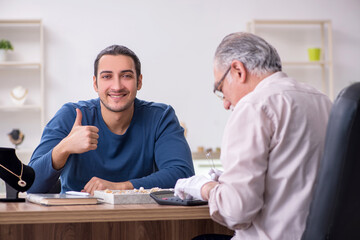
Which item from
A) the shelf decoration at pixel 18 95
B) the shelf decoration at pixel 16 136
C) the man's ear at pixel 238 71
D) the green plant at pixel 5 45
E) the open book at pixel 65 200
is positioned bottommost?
the shelf decoration at pixel 16 136

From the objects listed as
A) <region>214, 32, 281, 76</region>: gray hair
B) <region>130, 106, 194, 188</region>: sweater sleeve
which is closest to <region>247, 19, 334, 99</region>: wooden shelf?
<region>130, 106, 194, 188</region>: sweater sleeve

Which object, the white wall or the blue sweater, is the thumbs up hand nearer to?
the blue sweater

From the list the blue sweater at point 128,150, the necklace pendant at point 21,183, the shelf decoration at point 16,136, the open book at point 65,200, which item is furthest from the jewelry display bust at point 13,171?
the shelf decoration at point 16,136

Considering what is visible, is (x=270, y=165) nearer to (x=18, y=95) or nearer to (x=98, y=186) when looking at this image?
(x=98, y=186)

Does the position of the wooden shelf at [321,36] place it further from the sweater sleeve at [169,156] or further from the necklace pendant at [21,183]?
the necklace pendant at [21,183]

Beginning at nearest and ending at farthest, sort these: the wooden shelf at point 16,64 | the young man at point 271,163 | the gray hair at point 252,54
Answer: the young man at point 271,163, the gray hair at point 252,54, the wooden shelf at point 16,64

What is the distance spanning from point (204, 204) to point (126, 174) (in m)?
0.72

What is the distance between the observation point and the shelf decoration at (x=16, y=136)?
14.9 feet

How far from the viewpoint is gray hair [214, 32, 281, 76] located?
1.39 m

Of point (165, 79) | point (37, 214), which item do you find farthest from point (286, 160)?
point (165, 79)

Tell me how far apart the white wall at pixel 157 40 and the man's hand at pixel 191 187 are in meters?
3.60

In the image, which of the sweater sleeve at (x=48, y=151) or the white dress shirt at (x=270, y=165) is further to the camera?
the sweater sleeve at (x=48, y=151)

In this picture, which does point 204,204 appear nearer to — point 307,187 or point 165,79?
point 307,187

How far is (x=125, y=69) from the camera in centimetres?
215
